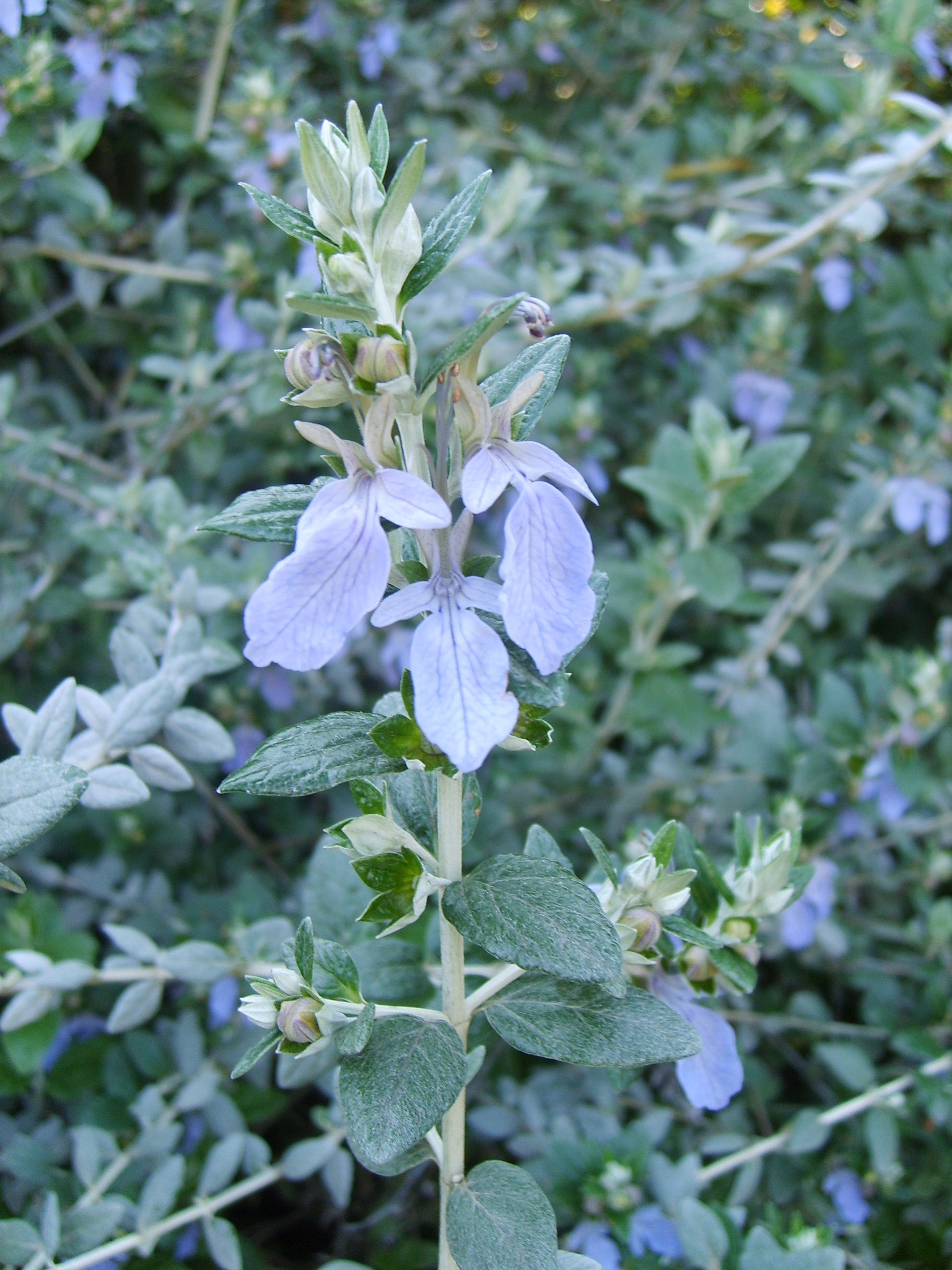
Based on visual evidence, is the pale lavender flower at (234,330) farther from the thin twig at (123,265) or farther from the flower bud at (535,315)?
the flower bud at (535,315)

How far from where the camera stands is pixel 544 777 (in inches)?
70.2

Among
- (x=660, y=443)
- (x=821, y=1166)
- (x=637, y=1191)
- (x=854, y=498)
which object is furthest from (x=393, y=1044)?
(x=854, y=498)

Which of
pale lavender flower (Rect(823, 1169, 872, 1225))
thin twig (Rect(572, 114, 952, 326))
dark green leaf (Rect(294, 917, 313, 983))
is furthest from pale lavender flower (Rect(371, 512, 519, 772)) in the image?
thin twig (Rect(572, 114, 952, 326))

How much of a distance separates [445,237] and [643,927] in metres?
0.52

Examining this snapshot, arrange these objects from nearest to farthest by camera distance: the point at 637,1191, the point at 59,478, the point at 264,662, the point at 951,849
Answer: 1. the point at 264,662
2. the point at 637,1191
3. the point at 59,478
4. the point at 951,849

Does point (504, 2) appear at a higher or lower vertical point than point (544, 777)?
Result: higher

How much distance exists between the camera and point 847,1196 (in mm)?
1348

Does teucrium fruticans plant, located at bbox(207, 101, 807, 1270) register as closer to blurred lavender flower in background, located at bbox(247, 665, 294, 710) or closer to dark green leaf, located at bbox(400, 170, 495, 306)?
dark green leaf, located at bbox(400, 170, 495, 306)

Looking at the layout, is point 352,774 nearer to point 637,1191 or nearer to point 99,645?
point 637,1191

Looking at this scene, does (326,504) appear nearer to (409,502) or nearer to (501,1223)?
(409,502)

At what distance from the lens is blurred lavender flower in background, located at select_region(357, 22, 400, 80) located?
7.25ft

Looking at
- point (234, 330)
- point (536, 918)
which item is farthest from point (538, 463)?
point (234, 330)

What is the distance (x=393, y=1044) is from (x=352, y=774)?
210 mm

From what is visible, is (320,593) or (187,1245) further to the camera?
(187,1245)
